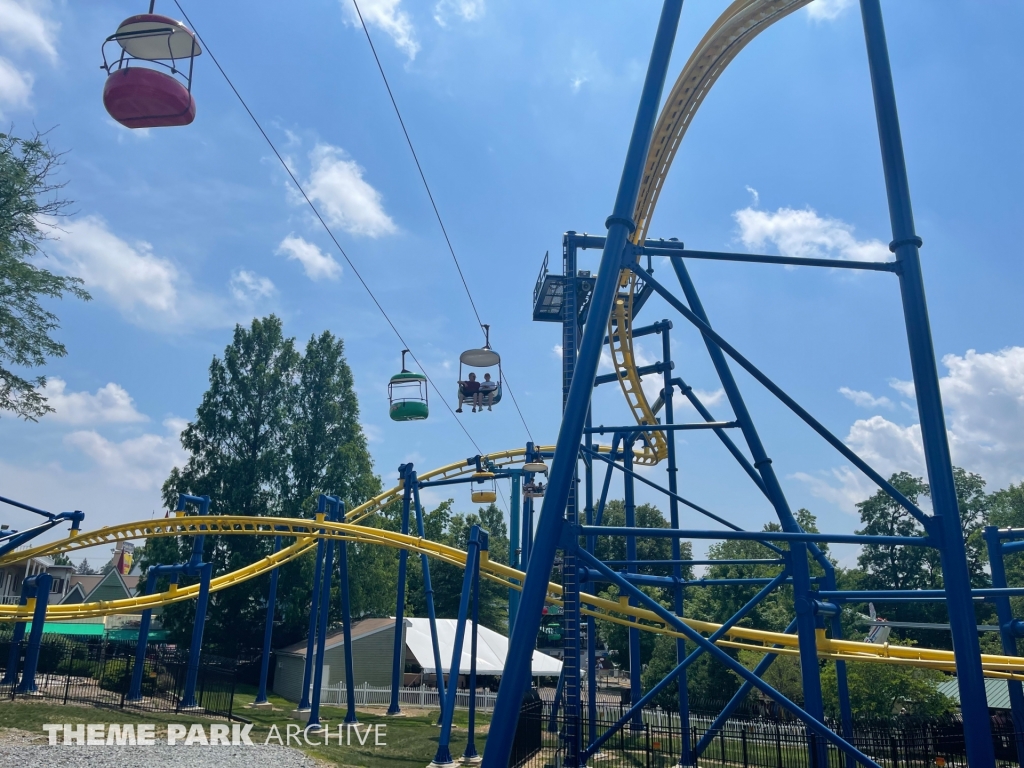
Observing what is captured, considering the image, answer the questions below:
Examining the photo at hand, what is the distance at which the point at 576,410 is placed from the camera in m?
7.09

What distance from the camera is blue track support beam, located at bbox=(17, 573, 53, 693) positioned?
54.9 ft

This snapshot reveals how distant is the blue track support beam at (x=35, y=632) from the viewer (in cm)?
1673

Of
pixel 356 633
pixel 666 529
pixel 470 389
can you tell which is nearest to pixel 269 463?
pixel 356 633

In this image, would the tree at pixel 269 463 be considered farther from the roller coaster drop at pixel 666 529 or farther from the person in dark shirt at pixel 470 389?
the person in dark shirt at pixel 470 389

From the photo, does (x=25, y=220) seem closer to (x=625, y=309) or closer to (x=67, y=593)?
(x=625, y=309)

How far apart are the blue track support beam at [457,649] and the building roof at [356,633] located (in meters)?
16.7

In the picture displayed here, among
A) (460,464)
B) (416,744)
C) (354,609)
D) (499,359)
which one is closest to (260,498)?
(354,609)

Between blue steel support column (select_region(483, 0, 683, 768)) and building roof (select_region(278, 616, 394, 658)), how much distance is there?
24.5 metres

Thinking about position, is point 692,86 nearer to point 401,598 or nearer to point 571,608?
point 571,608

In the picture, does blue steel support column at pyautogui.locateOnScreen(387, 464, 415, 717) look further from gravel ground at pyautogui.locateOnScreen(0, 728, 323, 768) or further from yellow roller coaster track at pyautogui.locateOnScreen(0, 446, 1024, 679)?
gravel ground at pyautogui.locateOnScreen(0, 728, 323, 768)

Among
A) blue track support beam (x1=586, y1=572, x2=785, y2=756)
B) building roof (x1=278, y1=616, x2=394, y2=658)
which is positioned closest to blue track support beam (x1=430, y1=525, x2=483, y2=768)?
blue track support beam (x1=586, y1=572, x2=785, y2=756)

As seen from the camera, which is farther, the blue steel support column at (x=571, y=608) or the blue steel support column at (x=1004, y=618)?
the blue steel support column at (x=1004, y=618)

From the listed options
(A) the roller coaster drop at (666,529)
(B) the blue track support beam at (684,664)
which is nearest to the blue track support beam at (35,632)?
(A) the roller coaster drop at (666,529)

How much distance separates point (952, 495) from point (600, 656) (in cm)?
6059
